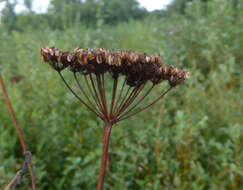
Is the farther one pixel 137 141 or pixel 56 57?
pixel 137 141

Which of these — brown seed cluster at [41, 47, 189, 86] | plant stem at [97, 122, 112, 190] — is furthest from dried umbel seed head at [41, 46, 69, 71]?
plant stem at [97, 122, 112, 190]

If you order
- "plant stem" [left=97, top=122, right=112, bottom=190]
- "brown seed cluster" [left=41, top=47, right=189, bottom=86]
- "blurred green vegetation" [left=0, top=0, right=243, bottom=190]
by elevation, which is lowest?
"blurred green vegetation" [left=0, top=0, right=243, bottom=190]

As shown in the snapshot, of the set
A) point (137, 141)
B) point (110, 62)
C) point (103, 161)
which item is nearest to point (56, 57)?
point (110, 62)

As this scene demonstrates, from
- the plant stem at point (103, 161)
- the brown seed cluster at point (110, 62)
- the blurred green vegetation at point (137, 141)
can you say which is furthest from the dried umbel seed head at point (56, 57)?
the blurred green vegetation at point (137, 141)

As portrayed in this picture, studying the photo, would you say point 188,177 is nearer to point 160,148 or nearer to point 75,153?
point 160,148

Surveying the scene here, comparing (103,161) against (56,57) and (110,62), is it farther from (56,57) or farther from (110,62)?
(56,57)

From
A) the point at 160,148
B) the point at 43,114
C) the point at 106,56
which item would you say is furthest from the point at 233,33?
the point at 106,56

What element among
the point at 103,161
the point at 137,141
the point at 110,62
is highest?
the point at 110,62

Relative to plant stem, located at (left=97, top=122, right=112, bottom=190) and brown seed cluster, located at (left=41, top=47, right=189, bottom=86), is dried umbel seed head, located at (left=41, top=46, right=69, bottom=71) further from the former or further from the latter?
plant stem, located at (left=97, top=122, right=112, bottom=190)

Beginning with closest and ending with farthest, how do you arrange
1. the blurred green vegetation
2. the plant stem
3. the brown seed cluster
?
the plant stem
the brown seed cluster
the blurred green vegetation
